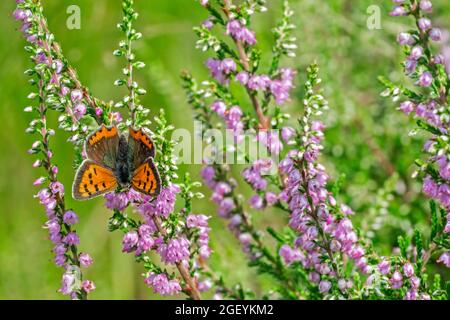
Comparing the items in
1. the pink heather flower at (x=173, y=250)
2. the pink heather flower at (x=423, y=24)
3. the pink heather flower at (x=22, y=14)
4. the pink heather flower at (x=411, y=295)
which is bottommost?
the pink heather flower at (x=411, y=295)

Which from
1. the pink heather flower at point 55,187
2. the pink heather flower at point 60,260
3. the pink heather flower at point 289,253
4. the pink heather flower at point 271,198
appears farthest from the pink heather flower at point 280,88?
the pink heather flower at point 60,260

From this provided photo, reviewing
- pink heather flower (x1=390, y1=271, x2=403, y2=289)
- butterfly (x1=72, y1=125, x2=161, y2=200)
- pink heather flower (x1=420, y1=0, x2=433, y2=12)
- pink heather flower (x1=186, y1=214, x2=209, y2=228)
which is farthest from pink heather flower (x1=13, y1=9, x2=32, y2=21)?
pink heather flower (x1=390, y1=271, x2=403, y2=289)

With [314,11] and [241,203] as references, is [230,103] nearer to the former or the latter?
[241,203]

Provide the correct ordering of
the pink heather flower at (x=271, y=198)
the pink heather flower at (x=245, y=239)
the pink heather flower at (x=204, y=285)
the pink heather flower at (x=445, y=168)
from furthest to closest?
the pink heather flower at (x=245, y=239) < the pink heather flower at (x=204, y=285) < the pink heather flower at (x=271, y=198) < the pink heather flower at (x=445, y=168)

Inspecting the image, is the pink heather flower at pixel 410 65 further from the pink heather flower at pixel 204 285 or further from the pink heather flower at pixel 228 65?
the pink heather flower at pixel 204 285

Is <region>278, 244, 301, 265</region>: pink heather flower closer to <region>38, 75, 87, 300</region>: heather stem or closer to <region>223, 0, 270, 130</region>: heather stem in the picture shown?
<region>223, 0, 270, 130</region>: heather stem

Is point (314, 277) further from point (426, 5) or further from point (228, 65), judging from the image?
point (426, 5)
